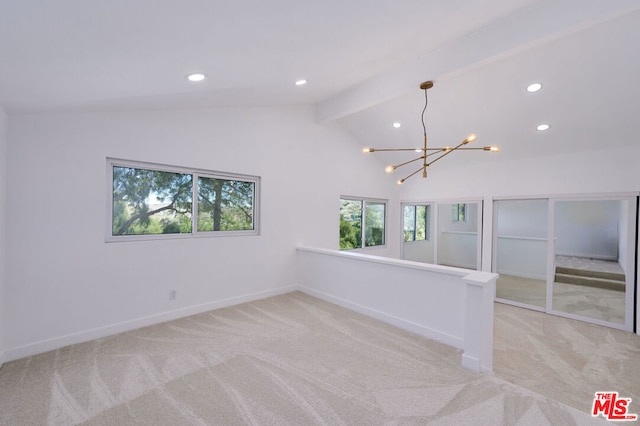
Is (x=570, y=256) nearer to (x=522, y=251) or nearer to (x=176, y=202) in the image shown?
(x=522, y=251)

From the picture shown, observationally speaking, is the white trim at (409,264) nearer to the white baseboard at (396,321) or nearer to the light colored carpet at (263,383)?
the white baseboard at (396,321)

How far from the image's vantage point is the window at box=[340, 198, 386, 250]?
19.5 feet

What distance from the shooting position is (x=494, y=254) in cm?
518

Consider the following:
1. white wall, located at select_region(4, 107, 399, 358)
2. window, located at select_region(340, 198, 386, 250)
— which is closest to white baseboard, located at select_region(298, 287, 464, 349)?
white wall, located at select_region(4, 107, 399, 358)

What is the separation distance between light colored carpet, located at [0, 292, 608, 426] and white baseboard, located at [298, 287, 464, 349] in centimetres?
8

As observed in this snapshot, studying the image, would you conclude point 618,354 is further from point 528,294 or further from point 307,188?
point 307,188

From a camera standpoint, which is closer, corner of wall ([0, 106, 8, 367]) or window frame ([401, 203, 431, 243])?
corner of wall ([0, 106, 8, 367])

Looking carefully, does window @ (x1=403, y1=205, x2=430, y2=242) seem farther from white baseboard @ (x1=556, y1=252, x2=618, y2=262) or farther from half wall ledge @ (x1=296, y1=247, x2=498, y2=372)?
half wall ledge @ (x1=296, y1=247, x2=498, y2=372)

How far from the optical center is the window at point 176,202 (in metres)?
3.31

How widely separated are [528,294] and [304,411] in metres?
4.38

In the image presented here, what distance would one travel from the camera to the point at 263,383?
7.66 feet

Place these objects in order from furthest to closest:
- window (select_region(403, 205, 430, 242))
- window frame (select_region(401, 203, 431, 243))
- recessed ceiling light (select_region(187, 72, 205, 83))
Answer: window (select_region(403, 205, 430, 242)), window frame (select_region(401, 203, 431, 243)), recessed ceiling light (select_region(187, 72, 205, 83))
